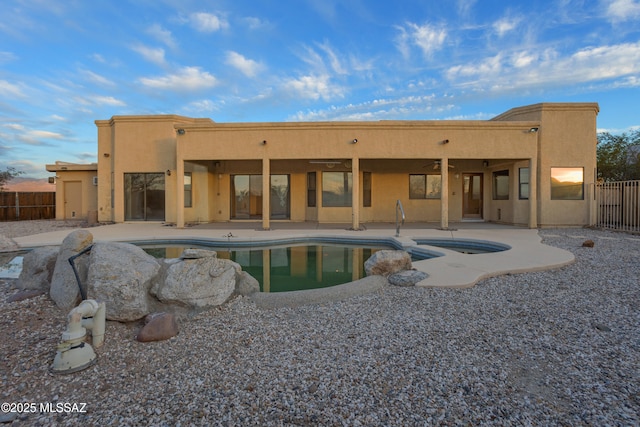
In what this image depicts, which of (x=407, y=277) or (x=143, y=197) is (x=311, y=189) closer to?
(x=143, y=197)

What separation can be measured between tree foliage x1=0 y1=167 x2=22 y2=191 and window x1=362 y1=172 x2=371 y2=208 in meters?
21.9

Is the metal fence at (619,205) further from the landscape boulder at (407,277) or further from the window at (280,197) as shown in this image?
the window at (280,197)

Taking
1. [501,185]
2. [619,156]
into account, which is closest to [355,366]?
[501,185]

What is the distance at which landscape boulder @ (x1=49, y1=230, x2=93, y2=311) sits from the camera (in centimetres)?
360

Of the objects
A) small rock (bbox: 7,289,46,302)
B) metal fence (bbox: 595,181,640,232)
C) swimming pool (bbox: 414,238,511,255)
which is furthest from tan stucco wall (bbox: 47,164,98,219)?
metal fence (bbox: 595,181,640,232)

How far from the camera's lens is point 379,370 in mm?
2539

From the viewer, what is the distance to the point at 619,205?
38.4 ft

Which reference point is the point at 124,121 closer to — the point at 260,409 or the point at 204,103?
the point at 204,103

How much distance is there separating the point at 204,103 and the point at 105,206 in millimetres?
6917

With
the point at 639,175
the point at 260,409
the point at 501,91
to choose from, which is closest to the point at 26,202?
the point at 260,409

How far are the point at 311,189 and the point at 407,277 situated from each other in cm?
971

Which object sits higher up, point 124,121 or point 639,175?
point 124,121

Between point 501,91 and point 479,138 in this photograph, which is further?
point 501,91

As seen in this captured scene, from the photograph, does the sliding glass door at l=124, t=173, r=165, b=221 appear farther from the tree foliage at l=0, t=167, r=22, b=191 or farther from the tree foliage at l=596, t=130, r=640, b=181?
the tree foliage at l=596, t=130, r=640, b=181
